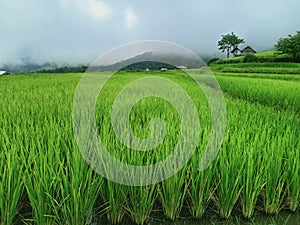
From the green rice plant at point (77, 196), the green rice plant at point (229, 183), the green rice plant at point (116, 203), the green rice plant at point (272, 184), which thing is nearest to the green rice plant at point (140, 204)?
the green rice plant at point (116, 203)

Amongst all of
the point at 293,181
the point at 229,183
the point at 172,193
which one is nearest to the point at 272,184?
the point at 293,181

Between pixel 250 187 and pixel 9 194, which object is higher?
pixel 9 194

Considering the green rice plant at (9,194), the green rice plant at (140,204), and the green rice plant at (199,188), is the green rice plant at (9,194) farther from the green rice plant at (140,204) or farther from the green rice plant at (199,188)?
the green rice plant at (199,188)

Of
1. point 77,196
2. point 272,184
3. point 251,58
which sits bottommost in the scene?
point 272,184

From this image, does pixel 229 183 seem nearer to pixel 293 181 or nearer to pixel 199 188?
pixel 199 188

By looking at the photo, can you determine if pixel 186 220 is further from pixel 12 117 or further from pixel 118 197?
pixel 12 117

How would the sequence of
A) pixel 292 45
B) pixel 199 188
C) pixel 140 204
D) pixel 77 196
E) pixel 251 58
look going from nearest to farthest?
pixel 77 196
pixel 140 204
pixel 199 188
pixel 292 45
pixel 251 58

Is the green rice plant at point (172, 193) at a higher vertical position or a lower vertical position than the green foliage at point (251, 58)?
lower

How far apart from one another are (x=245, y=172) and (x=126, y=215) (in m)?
0.72

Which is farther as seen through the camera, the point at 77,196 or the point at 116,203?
the point at 116,203

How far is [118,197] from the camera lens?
1.62 m

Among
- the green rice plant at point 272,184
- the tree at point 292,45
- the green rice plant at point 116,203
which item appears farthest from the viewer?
the tree at point 292,45

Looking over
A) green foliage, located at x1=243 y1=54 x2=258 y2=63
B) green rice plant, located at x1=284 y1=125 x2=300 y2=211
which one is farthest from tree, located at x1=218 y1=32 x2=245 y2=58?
green rice plant, located at x1=284 y1=125 x2=300 y2=211

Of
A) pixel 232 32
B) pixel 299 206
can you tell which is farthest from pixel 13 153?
pixel 232 32
